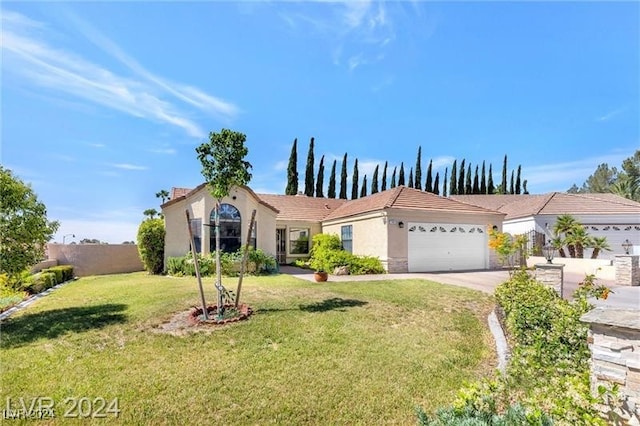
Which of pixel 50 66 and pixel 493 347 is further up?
pixel 50 66

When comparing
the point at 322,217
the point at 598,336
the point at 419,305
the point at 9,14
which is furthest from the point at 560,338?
the point at 322,217

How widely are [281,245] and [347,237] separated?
5.56m

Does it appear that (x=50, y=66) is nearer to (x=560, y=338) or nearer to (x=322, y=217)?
(x=560, y=338)

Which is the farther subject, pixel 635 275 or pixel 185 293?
pixel 635 275

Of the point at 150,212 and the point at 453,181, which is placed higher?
the point at 453,181

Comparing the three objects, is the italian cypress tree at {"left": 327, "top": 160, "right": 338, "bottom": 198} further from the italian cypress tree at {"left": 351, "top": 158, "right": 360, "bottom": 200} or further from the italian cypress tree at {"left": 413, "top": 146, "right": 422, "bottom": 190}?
the italian cypress tree at {"left": 413, "top": 146, "right": 422, "bottom": 190}

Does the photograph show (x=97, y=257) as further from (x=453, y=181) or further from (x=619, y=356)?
(x=453, y=181)

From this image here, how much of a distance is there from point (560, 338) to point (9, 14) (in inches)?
548

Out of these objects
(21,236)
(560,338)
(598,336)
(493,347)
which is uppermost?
(21,236)

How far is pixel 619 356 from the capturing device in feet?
11.5

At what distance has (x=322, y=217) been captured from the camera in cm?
2867

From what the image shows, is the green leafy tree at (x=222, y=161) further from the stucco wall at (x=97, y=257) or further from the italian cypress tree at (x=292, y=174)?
the italian cypress tree at (x=292, y=174)

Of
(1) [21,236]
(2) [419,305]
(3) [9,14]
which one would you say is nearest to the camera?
(3) [9,14]

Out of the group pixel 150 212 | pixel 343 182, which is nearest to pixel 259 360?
pixel 150 212
